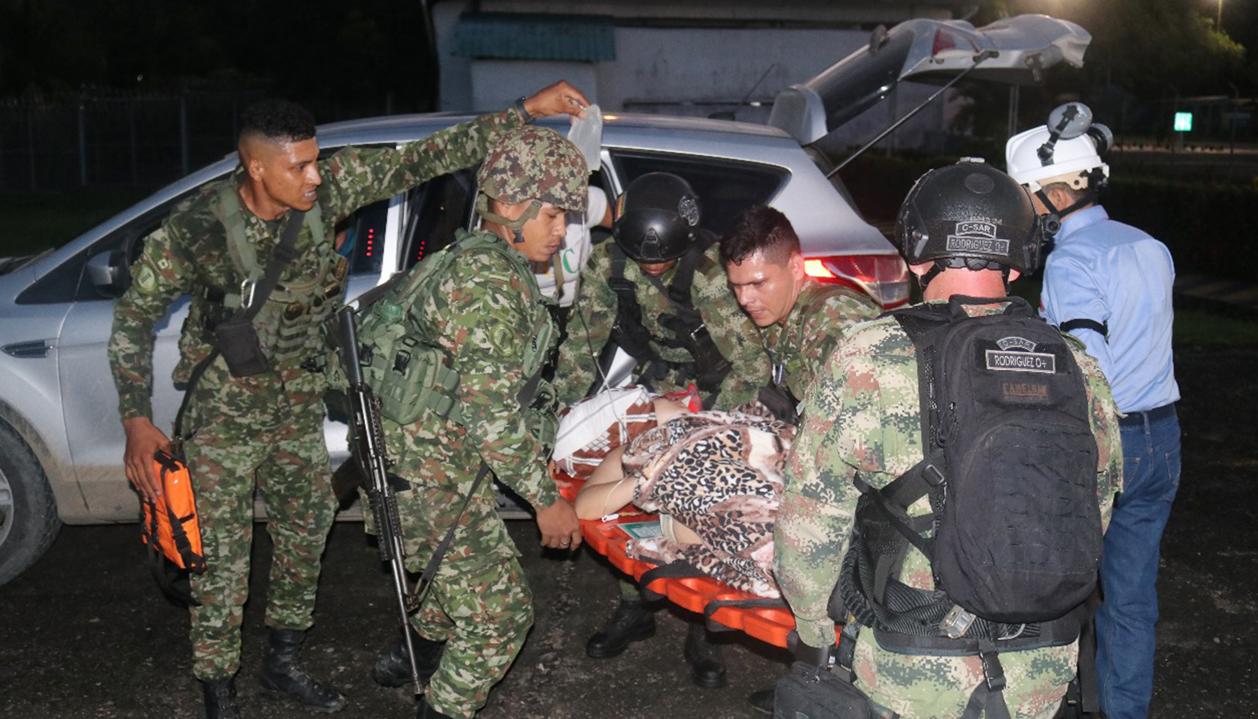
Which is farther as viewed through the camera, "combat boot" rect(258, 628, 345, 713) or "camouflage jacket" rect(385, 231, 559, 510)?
"combat boot" rect(258, 628, 345, 713)

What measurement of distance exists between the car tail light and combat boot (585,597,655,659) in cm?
153

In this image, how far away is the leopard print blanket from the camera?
3742 mm

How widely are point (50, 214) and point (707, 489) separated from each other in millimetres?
19383

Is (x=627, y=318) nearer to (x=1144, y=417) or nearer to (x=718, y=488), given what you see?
(x=718, y=488)

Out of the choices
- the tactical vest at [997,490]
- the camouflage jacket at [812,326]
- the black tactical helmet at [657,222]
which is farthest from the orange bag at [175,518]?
the tactical vest at [997,490]

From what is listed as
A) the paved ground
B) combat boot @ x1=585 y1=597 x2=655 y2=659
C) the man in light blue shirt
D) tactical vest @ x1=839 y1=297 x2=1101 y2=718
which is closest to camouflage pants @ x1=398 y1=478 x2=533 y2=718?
the paved ground

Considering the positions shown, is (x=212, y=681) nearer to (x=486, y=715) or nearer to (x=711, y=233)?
(x=486, y=715)

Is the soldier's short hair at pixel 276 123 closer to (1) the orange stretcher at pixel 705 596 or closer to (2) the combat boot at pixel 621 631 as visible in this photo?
(1) the orange stretcher at pixel 705 596

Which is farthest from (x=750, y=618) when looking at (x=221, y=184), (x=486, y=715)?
(x=221, y=184)

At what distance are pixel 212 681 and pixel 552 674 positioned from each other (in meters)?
1.25

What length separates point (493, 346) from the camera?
3197 mm

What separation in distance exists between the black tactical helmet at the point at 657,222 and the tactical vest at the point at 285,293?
3.53 feet

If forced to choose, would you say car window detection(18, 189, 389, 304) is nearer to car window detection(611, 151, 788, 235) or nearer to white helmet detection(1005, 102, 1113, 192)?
car window detection(611, 151, 788, 235)

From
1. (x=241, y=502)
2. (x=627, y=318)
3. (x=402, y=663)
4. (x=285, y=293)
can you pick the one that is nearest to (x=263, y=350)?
(x=285, y=293)
